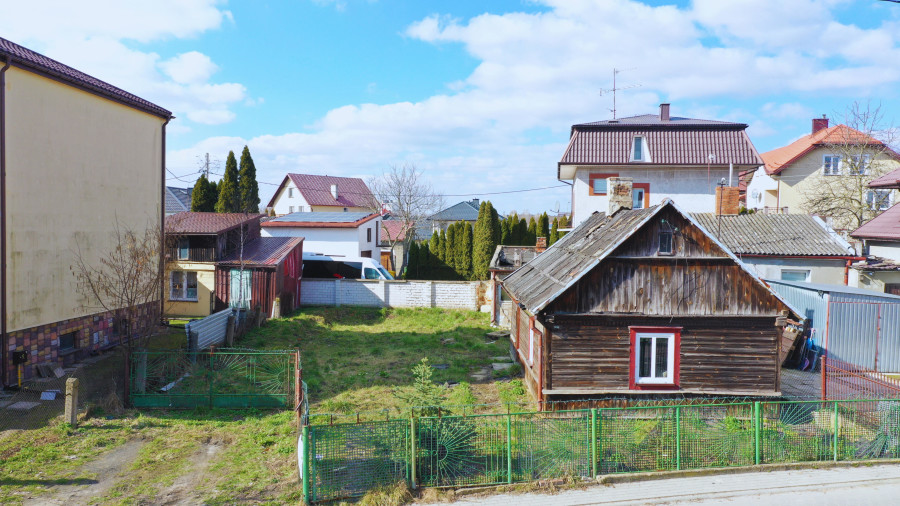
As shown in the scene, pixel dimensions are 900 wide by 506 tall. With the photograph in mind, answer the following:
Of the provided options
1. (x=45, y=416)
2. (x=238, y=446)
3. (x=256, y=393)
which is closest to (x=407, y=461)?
(x=238, y=446)

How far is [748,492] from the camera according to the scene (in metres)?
8.89

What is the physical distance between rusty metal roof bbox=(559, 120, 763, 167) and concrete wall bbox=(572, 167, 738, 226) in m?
0.63

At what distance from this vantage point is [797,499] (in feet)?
28.6

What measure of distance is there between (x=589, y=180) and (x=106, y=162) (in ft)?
67.4

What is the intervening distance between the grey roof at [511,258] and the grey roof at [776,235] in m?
7.25

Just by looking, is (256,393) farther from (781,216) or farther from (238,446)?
(781,216)

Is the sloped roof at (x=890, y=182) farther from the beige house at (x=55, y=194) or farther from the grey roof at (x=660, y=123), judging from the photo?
the beige house at (x=55, y=194)

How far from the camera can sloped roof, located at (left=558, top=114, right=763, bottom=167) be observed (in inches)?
1073

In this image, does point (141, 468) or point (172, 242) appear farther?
point (172, 242)

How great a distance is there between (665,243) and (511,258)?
13.1 metres

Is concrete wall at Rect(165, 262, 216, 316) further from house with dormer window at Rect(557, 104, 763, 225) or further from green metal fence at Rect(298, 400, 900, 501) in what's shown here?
green metal fence at Rect(298, 400, 900, 501)

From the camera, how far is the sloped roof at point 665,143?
1073 inches

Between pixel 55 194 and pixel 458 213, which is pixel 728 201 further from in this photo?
pixel 458 213

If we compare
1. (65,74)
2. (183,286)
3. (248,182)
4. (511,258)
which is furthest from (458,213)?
(65,74)
